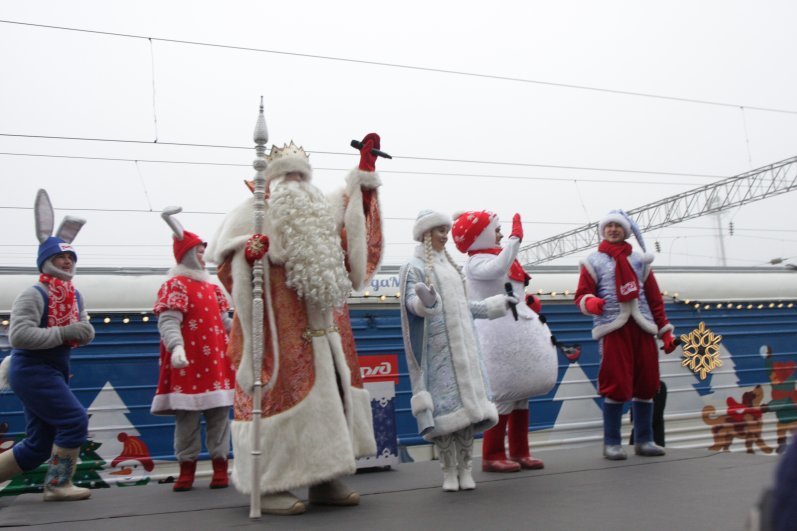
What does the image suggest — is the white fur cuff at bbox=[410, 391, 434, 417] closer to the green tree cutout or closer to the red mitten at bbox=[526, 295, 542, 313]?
the red mitten at bbox=[526, 295, 542, 313]

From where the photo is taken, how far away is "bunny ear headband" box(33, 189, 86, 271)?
4.26 meters

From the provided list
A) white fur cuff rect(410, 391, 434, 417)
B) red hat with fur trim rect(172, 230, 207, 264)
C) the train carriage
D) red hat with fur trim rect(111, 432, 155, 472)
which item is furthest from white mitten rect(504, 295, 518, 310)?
red hat with fur trim rect(111, 432, 155, 472)

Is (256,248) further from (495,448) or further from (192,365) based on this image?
(495,448)

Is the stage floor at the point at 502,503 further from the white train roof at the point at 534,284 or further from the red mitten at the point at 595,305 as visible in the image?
the white train roof at the point at 534,284

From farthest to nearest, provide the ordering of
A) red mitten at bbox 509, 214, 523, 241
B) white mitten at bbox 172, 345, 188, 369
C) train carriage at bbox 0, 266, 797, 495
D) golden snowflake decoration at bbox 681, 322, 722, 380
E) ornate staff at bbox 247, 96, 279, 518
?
golden snowflake decoration at bbox 681, 322, 722, 380 → train carriage at bbox 0, 266, 797, 495 → red mitten at bbox 509, 214, 523, 241 → white mitten at bbox 172, 345, 188, 369 → ornate staff at bbox 247, 96, 279, 518

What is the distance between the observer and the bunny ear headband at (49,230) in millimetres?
4258

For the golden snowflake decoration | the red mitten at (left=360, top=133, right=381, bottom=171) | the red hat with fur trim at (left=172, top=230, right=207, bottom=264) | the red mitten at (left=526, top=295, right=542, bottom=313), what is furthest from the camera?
the golden snowflake decoration

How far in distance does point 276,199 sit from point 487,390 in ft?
4.76

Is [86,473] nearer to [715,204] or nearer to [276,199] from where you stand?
[276,199]

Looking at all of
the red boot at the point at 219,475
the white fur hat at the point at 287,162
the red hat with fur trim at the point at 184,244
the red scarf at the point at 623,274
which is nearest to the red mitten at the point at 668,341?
the red scarf at the point at 623,274

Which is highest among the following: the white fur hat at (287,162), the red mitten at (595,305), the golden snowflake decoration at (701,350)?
the white fur hat at (287,162)

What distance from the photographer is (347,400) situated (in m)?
3.43

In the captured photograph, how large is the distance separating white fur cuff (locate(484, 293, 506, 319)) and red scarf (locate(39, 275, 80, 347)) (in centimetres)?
223

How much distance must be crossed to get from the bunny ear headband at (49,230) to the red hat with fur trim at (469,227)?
7.10 feet
